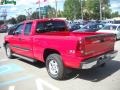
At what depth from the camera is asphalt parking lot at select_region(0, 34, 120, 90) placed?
6196 millimetres

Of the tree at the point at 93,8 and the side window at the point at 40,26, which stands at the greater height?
the tree at the point at 93,8

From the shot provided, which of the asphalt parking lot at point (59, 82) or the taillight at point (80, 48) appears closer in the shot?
the taillight at point (80, 48)

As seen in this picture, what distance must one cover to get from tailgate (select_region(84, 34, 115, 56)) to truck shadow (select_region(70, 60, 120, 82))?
30.9 inches

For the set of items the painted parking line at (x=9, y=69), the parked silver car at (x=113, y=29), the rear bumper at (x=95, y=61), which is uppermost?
the parked silver car at (x=113, y=29)

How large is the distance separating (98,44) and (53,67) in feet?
5.17

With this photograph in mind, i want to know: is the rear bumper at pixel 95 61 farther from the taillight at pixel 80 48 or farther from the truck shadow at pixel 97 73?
the truck shadow at pixel 97 73

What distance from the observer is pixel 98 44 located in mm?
6531

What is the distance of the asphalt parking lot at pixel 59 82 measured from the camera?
→ 620cm

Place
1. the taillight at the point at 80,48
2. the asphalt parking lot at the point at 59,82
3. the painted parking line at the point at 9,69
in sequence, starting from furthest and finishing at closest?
the painted parking line at the point at 9,69 < the asphalt parking lot at the point at 59,82 < the taillight at the point at 80,48

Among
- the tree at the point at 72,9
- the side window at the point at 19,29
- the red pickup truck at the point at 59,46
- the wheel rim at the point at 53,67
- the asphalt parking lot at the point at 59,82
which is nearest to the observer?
the red pickup truck at the point at 59,46

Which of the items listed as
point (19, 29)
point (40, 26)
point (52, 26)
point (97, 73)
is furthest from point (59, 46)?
point (19, 29)

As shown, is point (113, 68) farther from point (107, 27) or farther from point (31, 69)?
point (107, 27)

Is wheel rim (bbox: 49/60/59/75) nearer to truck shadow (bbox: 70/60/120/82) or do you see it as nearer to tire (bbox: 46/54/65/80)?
tire (bbox: 46/54/65/80)

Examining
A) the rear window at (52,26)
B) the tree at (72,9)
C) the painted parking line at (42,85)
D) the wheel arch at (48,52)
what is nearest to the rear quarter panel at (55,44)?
the wheel arch at (48,52)
